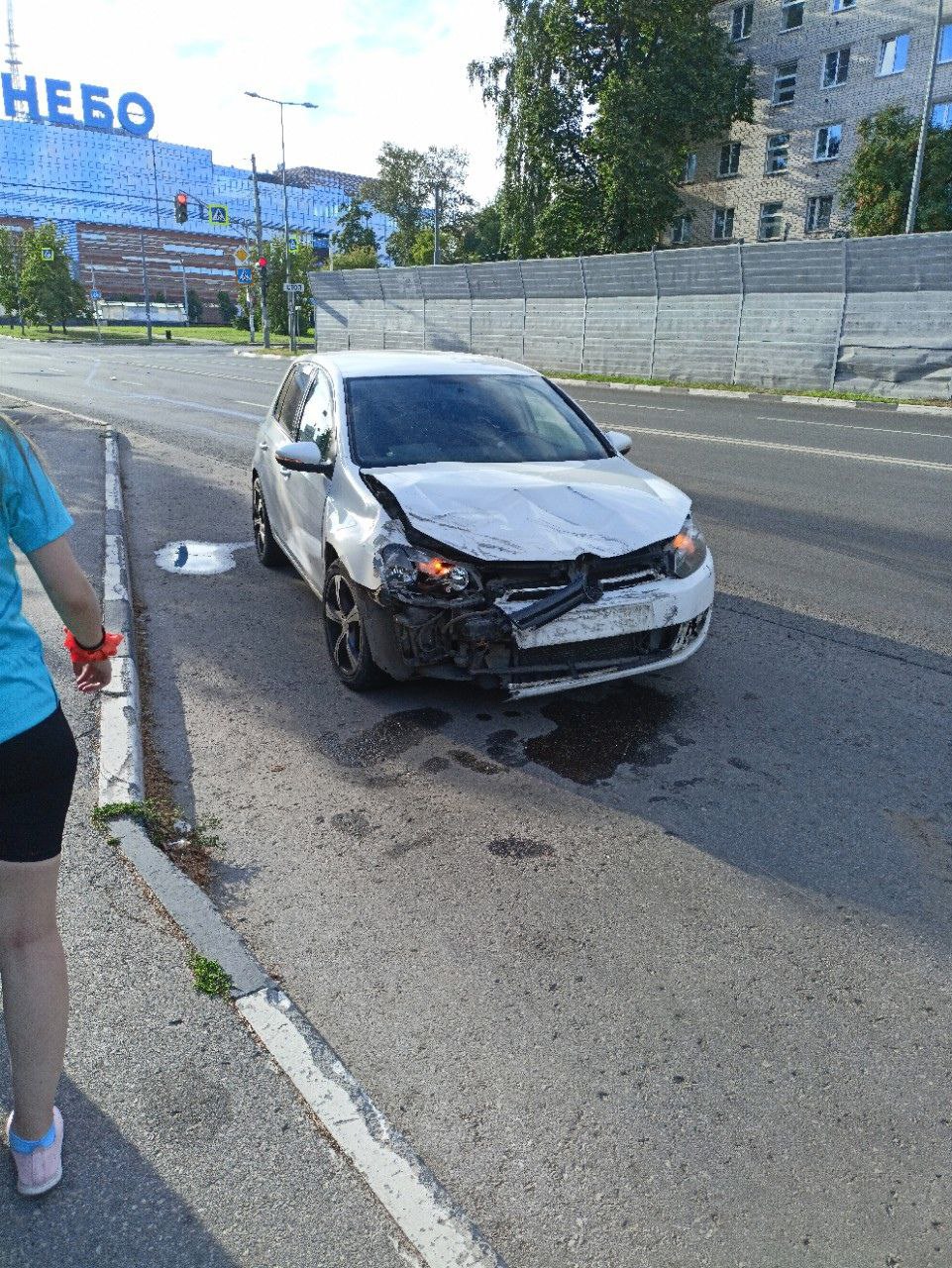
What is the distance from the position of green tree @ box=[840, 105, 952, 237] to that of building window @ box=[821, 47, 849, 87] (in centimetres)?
476

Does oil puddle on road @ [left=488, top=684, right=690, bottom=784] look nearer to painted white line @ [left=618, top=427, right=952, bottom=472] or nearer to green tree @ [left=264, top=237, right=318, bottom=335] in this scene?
painted white line @ [left=618, top=427, right=952, bottom=472]

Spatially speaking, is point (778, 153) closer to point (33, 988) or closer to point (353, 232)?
point (353, 232)

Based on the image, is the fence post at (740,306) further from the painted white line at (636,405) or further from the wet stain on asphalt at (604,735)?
the wet stain on asphalt at (604,735)

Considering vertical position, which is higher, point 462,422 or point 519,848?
point 462,422

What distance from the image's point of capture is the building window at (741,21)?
142ft

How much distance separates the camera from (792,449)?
508 inches

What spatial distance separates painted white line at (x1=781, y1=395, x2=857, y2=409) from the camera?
20359mm

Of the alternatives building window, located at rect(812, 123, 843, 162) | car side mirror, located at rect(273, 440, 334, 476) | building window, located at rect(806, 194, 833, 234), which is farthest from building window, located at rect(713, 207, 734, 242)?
car side mirror, located at rect(273, 440, 334, 476)

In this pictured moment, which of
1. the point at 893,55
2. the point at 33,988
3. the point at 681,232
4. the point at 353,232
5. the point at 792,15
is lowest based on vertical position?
the point at 33,988

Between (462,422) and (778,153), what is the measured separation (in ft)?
151

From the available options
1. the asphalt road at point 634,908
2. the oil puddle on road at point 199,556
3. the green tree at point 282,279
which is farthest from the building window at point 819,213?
the oil puddle on road at point 199,556

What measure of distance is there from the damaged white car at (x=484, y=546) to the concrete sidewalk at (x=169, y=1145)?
176 centimetres

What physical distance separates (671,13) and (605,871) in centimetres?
4462

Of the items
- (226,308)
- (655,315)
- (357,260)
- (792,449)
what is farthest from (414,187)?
(792,449)
